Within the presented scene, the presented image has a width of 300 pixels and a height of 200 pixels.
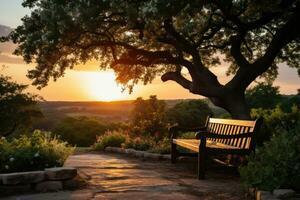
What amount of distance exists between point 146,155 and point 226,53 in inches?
325

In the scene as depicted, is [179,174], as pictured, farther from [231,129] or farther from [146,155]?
[146,155]

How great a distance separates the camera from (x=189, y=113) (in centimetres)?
3123

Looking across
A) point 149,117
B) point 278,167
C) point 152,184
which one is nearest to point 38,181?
point 152,184

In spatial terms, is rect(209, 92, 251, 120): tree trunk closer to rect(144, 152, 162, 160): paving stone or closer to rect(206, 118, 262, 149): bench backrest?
rect(206, 118, 262, 149): bench backrest

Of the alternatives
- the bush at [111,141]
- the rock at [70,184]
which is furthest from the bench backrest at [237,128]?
the bush at [111,141]

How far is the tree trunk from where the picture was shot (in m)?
15.6

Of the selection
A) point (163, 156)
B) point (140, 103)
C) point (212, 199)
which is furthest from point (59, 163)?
point (140, 103)

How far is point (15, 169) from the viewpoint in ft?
26.3

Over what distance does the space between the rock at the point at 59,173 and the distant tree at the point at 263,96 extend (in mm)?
34071

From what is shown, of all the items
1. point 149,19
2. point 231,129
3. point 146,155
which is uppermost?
point 149,19

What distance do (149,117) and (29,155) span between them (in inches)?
608

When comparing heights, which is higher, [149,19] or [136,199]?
[149,19]

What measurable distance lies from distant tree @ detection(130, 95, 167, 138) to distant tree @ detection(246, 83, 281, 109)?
17431mm

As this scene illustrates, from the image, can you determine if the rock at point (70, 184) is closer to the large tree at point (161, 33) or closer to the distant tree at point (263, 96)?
the large tree at point (161, 33)
